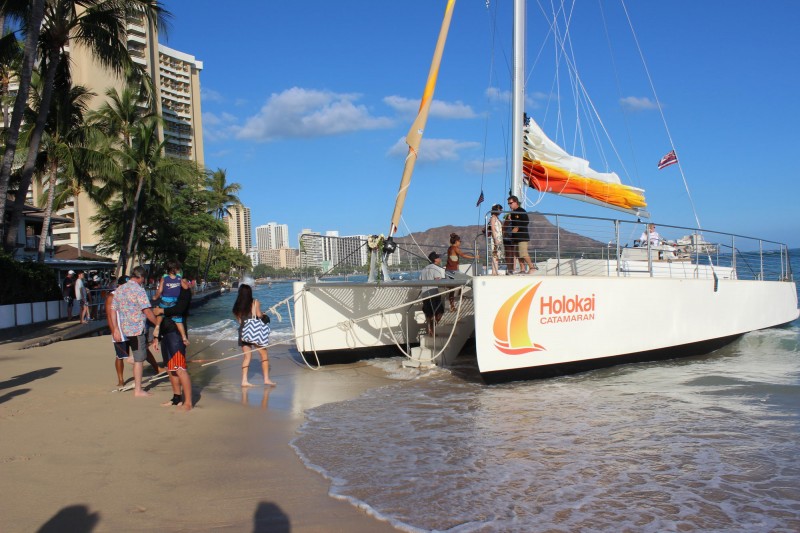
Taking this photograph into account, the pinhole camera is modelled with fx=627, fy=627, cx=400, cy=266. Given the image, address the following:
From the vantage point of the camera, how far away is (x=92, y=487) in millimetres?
4695

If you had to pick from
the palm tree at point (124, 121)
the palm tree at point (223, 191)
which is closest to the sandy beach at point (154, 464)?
the palm tree at point (124, 121)

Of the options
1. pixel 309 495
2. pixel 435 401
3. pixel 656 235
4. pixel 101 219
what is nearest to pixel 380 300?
pixel 435 401

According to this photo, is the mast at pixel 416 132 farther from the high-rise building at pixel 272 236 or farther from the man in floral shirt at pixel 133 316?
the high-rise building at pixel 272 236

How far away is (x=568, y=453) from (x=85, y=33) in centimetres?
1939

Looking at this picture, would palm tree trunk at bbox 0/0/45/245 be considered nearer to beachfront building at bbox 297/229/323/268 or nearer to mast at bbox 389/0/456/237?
beachfront building at bbox 297/229/323/268

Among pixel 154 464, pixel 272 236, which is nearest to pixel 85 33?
pixel 154 464

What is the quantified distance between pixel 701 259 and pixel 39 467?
1293 centimetres

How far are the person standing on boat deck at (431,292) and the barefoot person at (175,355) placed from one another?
4.41m

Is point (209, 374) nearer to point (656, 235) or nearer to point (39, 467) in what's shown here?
point (39, 467)

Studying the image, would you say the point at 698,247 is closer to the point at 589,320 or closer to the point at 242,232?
the point at 589,320

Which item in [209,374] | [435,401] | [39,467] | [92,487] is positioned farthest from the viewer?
[209,374]

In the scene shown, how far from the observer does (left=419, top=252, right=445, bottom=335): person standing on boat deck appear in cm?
1095

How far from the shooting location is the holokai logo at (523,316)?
8.61 m

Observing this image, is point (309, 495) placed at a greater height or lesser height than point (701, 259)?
lesser
